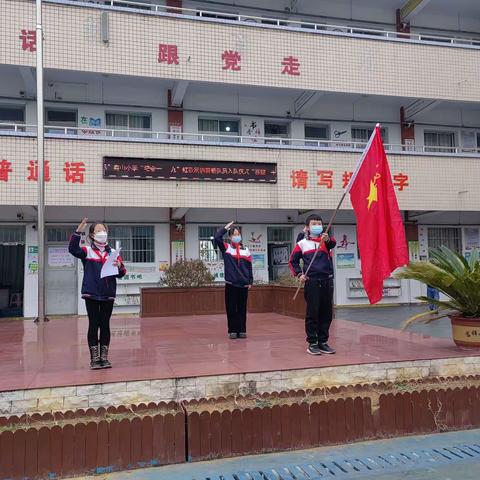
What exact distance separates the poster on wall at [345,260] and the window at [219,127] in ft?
16.9

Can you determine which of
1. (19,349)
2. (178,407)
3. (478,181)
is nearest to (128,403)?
(178,407)

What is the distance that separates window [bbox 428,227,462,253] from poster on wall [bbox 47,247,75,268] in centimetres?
1195

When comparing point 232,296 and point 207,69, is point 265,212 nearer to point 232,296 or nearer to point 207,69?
point 207,69

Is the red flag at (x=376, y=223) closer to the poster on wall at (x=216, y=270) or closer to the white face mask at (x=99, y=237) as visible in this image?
the white face mask at (x=99, y=237)

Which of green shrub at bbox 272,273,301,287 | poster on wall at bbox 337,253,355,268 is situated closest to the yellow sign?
green shrub at bbox 272,273,301,287

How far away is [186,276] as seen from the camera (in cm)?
1216

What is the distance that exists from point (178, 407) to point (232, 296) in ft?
10.9

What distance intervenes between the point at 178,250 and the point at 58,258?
3470 millimetres

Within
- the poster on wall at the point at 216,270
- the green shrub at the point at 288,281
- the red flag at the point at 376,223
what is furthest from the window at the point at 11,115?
the red flag at the point at 376,223

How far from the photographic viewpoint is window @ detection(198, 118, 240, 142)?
51.9 ft

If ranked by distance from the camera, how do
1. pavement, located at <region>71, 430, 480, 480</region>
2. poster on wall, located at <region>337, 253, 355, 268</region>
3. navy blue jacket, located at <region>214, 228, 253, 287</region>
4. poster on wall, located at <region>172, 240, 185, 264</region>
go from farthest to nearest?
poster on wall, located at <region>337, 253, 355, 268</region>, poster on wall, located at <region>172, 240, 185, 264</region>, navy blue jacket, located at <region>214, 228, 253, 287</region>, pavement, located at <region>71, 430, 480, 480</region>

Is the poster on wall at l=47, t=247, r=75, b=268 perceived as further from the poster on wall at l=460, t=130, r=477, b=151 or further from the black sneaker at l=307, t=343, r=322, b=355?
the poster on wall at l=460, t=130, r=477, b=151

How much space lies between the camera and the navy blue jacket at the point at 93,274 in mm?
5402

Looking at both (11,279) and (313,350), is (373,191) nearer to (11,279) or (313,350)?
(313,350)
